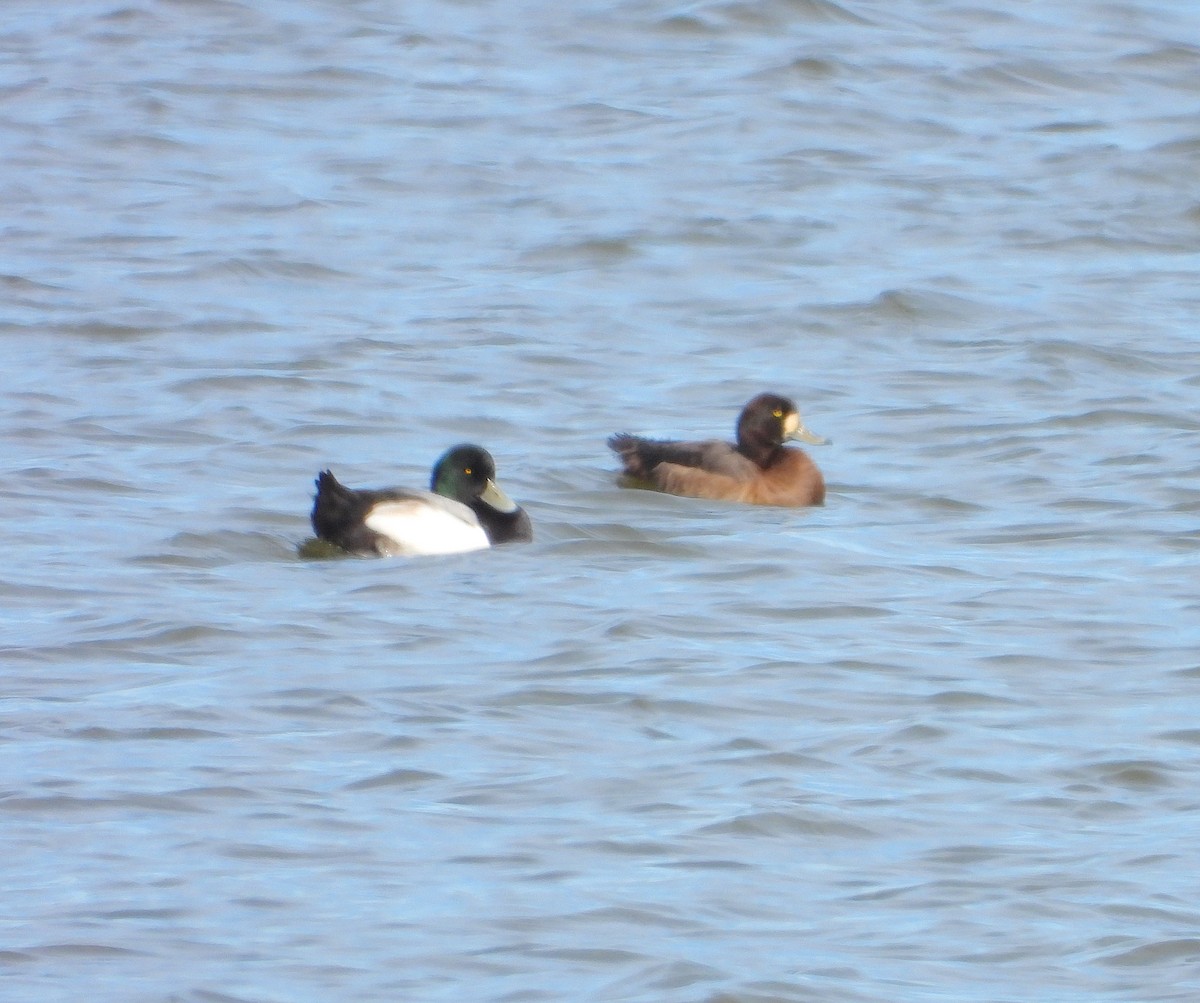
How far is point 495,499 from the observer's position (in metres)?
9.65

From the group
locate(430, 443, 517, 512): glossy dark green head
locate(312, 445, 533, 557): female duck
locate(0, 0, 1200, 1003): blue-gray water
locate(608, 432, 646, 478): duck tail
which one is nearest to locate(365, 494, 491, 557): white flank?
locate(312, 445, 533, 557): female duck

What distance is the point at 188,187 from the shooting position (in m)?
16.6

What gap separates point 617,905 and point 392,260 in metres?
9.64

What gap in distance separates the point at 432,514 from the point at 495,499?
18.0 inches

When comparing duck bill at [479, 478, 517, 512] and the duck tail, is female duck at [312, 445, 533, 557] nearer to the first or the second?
duck bill at [479, 478, 517, 512]

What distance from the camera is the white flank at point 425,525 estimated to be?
30.1ft

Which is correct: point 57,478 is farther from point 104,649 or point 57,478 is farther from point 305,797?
Result: point 305,797

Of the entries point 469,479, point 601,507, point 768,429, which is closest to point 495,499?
point 469,479

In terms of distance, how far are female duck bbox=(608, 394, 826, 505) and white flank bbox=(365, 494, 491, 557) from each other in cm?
117

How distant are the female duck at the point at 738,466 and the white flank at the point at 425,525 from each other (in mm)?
1169

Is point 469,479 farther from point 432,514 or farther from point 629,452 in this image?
point 629,452

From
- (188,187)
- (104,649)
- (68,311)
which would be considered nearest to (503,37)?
(188,187)

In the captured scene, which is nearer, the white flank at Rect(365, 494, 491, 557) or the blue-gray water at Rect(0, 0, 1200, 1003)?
the blue-gray water at Rect(0, 0, 1200, 1003)

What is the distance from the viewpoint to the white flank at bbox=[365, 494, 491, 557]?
30.1 feet
